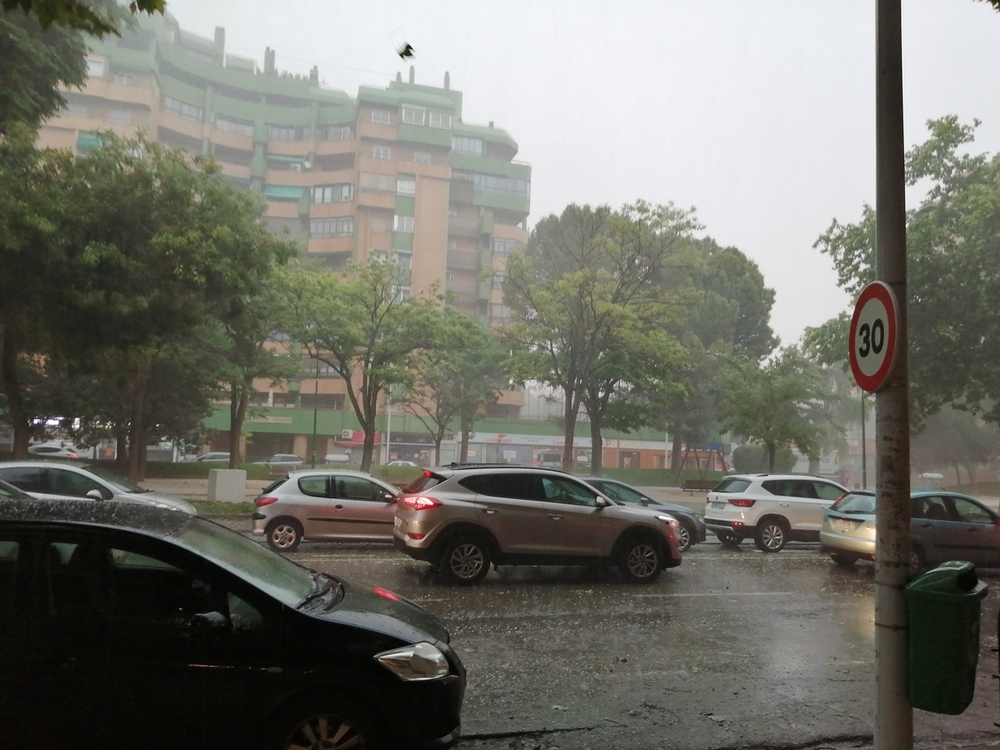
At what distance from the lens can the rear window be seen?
17.2 metres

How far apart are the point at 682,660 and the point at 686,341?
3142cm

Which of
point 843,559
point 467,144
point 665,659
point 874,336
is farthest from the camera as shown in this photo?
point 467,144

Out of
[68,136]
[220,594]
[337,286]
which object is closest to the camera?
[220,594]

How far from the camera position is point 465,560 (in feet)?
35.5

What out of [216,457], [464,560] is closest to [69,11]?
[464,560]

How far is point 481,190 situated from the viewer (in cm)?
6738

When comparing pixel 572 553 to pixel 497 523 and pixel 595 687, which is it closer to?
pixel 497 523

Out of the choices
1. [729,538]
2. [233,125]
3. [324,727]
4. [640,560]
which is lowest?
[729,538]

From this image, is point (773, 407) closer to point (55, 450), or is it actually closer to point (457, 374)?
point (457, 374)

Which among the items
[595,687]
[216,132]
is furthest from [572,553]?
[216,132]

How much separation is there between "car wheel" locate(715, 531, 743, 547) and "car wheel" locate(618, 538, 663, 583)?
5.93 m

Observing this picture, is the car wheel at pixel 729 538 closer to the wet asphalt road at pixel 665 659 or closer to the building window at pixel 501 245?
the wet asphalt road at pixel 665 659

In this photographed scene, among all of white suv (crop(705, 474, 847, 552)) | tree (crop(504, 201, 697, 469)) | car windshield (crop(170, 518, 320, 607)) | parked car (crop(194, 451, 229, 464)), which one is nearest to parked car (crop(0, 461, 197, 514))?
car windshield (crop(170, 518, 320, 607))

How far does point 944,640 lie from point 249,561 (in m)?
3.79
